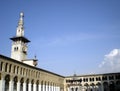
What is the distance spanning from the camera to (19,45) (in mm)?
69000

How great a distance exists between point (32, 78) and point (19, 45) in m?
17.1

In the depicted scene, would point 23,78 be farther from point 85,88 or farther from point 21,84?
point 85,88

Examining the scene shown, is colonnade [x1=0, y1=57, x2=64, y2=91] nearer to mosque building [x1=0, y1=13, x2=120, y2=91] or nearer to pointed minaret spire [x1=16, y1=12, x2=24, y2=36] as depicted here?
mosque building [x1=0, y1=13, x2=120, y2=91]

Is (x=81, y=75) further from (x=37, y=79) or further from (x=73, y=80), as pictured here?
(x=37, y=79)

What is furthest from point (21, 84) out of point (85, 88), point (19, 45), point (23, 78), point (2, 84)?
point (85, 88)

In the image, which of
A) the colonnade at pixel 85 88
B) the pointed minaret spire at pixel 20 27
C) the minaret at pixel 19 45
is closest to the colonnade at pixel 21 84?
the minaret at pixel 19 45

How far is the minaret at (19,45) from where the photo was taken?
6838 cm

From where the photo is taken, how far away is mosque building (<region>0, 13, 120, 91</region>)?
44916 millimetres

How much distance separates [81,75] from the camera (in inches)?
3329

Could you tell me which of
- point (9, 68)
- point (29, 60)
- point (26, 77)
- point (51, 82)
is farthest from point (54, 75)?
point (9, 68)

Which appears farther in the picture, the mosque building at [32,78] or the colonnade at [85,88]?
the colonnade at [85,88]

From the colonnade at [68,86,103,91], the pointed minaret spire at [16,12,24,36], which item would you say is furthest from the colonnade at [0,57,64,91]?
the pointed minaret spire at [16,12,24,36]

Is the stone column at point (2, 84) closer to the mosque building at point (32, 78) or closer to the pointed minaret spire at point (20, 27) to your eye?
the mosque building at point (32, 78)

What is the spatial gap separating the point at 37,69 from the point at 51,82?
13236 mm
